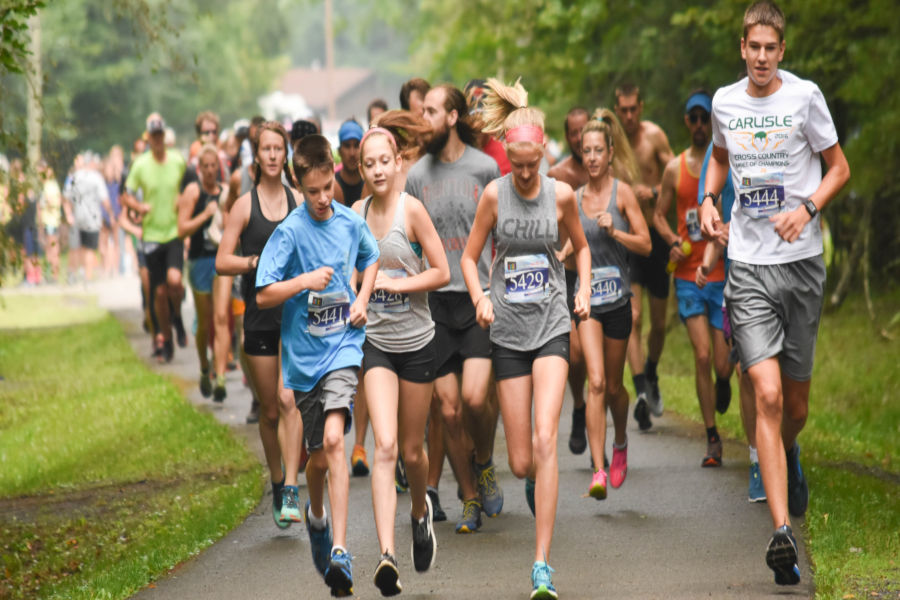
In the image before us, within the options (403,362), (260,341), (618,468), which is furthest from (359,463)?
(403,362)

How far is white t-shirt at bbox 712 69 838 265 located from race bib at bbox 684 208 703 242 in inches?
113

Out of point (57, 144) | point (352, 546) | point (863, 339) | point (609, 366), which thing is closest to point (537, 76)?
point (863, 339)

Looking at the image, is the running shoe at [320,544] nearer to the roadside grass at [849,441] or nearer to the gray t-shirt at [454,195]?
the gray t-shirt at [454,195]

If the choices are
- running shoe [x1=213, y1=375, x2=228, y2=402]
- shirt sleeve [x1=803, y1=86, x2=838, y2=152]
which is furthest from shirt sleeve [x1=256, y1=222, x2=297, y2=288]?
running shoe [x1=213, y1=375, x2=228, y2=402]

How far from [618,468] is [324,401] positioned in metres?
2.78

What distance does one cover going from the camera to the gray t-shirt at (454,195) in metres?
8.09

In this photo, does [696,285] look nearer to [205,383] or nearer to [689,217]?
[689,217]

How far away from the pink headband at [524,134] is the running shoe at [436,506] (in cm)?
221

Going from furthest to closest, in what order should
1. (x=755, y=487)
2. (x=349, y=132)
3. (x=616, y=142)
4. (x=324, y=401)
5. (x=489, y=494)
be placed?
(x=349, y=132) < (x=616, y=142) < (x=755, y=487) < (x=489, y=494) < (x=324, y=401)

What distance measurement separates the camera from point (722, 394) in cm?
1012

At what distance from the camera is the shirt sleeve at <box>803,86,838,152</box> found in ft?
22.9

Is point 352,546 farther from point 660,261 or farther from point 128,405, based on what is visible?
point 128,405

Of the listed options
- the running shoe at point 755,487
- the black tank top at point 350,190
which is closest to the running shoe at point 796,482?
the running shoe at point 755,487

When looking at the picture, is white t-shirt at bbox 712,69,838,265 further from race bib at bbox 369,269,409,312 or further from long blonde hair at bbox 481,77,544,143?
race bib at bbox 369,269,409,312
